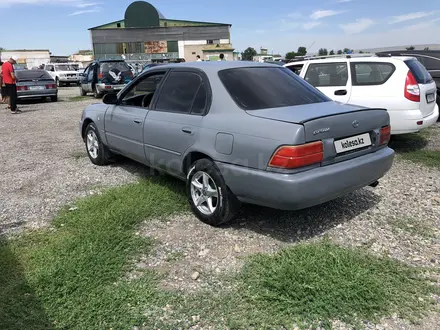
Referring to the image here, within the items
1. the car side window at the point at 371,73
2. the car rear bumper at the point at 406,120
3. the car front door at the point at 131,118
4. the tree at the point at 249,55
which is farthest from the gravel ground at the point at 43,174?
the tree at the point at 249,55

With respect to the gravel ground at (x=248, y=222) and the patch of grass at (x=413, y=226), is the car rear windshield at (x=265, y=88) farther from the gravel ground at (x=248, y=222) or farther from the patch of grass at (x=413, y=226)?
the patch of grass at (x=413, y=226)

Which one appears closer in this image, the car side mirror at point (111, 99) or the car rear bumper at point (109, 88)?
the car side mirror at point (111, 99)

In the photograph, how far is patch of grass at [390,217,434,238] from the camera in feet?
12.2

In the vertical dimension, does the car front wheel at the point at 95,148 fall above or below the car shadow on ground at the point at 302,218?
above

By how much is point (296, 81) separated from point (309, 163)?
58.6 inches

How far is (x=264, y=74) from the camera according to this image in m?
4.21

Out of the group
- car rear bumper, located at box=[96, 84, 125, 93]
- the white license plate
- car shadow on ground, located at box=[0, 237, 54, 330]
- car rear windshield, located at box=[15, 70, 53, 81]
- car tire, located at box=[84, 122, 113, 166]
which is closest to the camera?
car shadow on ground, located at box=[0, 237, 54, 330]

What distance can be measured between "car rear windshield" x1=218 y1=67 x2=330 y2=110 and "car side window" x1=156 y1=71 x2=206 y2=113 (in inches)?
14.6

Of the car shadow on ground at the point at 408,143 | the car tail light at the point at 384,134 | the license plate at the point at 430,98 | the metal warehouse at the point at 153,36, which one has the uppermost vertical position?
the metal warehouse at the point at 153,36

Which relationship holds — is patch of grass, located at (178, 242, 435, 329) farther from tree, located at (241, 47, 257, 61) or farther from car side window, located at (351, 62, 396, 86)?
tree, located at (241, 47, 257, 61)

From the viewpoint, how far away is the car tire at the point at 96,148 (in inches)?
240

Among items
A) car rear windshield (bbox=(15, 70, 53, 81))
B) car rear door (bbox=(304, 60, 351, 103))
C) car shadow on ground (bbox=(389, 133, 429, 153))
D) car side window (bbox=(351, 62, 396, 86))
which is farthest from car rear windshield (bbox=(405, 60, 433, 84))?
car rear windshield (bbox=(15, 70, 53, 81))

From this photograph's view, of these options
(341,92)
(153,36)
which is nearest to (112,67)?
(341,92)

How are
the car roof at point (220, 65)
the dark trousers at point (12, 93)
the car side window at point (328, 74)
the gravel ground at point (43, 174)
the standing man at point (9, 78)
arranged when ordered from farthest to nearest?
the dark trousers at point (12, 93) → the standing man at point (9, 78) → the car side window at point (328, 74) → the gravel ground at point (43, 174) → the car roof at point (220, 65)
